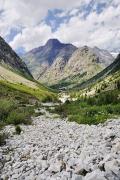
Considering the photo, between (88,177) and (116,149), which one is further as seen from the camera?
(116,149)

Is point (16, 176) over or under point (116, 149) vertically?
under

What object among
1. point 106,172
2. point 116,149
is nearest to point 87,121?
point 116,149

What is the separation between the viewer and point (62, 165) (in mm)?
15586

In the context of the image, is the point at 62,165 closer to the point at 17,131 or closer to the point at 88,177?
the point at 88,177

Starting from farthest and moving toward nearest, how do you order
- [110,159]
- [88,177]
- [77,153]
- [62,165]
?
[77,153], [62,165], [110,159], [88,177]

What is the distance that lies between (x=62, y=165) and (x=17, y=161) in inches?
209

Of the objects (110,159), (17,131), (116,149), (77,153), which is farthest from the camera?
(17,131)

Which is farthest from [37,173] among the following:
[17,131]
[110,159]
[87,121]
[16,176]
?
[87,121]

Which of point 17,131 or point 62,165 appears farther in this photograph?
point 17,131

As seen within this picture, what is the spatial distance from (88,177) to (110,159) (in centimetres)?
201

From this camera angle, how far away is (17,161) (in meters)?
20.2

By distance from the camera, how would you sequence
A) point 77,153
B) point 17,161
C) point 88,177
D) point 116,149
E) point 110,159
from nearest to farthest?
point 88,177 < point 110,159 < point 116,149 < point 77,153 < point 17,161

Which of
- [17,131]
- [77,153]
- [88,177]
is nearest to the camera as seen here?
[88,177]

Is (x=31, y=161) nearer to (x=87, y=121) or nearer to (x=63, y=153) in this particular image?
(x=63, y=153)
